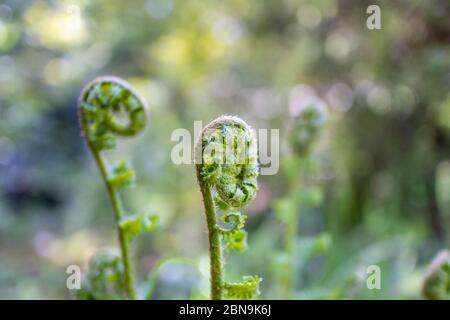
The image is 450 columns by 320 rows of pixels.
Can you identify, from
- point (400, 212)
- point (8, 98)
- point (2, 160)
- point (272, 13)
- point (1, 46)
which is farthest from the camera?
point (2, 160)

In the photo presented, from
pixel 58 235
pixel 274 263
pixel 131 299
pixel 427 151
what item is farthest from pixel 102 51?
pixel 131 299

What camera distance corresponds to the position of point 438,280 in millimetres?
780

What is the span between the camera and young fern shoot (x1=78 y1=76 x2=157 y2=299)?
74 centimetres

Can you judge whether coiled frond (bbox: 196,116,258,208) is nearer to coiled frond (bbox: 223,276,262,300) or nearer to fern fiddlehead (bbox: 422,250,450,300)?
coiled frond (bbox: 223,276,262,300)

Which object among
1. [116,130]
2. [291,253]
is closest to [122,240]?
[116,130]

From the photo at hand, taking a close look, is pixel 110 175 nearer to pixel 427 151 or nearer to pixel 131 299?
pixel 131 299

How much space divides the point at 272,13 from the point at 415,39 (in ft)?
2.39

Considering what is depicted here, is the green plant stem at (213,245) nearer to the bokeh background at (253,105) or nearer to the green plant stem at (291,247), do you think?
the green plant stem at (291,247)

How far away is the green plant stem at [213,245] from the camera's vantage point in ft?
1.91

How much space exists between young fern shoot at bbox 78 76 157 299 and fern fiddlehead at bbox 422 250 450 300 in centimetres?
42

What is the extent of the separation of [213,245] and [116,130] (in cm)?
26

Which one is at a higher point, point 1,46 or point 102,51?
point 102,51

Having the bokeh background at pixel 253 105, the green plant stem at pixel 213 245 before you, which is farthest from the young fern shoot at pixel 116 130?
the bokeh background at pixel 253 105

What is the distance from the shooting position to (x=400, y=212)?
2.32 meters
